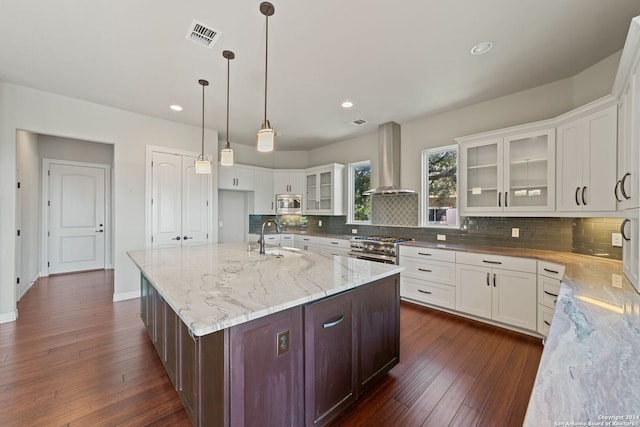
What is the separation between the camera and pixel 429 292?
353 centimetres

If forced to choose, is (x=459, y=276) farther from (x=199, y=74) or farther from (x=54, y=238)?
(x=54, y=238)

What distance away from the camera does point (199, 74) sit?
2.84m

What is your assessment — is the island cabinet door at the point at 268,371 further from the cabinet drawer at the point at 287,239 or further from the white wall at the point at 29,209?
the white wall at the point at 29,209

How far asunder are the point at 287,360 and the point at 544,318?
2698mm

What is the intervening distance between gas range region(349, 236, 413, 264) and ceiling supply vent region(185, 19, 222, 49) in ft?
10.4

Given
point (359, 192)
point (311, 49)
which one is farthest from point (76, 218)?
point (311, 49)

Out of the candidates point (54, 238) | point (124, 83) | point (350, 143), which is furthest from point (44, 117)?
point (350, 143)

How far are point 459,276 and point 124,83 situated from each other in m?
4.60

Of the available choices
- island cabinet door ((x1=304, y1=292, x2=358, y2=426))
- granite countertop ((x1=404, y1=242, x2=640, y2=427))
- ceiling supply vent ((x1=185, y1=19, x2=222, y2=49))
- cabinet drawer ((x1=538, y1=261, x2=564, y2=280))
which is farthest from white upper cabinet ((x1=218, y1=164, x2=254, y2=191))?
granite countertop ((x1=404, y1=242, x2=640, y2=427))

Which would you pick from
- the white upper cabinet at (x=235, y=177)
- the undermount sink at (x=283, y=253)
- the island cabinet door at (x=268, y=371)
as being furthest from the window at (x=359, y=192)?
the island cabinet door at (x=268, y=371)

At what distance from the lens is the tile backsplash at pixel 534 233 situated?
8.57 feet

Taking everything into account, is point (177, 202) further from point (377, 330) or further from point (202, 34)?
point (377, 330)

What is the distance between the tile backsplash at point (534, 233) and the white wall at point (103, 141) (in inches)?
156

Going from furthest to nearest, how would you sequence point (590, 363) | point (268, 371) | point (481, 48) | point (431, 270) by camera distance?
1. point (431, 270)
2. point (481, 48)
3. point (268, 371)
4. point (590, 363)
